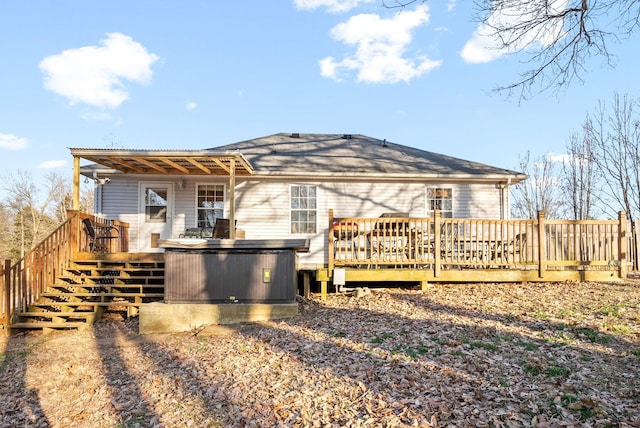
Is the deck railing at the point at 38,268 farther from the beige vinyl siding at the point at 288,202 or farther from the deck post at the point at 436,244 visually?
the deck post at the point at 436,244

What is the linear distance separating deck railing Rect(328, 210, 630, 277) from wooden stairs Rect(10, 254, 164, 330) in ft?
13.1

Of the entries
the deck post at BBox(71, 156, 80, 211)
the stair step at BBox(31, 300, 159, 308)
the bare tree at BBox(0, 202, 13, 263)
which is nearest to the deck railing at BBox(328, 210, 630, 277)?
the stair step at BBox(31, 300, 159, 308)

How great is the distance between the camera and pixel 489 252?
9.42 metres

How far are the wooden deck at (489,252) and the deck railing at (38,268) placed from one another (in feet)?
17.7

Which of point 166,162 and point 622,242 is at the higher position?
point 166,162

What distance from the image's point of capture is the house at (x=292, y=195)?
1156 cm

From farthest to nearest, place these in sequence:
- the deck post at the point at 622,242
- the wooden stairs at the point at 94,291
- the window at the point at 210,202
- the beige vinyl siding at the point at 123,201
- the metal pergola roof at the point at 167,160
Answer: the window at the point at 210,202 → the beige vinyl siding at the point at 123,201 → the deck post at the point at 622,242 → the metal pergola roof at the point at 167,160 → the wooden stairs at the point at 94,291

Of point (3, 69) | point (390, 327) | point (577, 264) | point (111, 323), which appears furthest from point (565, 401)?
point (3, 69)

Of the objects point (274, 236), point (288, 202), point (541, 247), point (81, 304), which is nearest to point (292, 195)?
point (288, 202)

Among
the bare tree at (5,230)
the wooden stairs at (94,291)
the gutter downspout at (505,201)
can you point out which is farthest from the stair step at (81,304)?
the bare tree at (5,230)

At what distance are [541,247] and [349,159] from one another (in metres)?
5.74

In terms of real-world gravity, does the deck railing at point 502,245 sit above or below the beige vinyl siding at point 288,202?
below

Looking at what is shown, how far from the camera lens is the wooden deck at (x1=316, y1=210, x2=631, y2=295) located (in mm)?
9250

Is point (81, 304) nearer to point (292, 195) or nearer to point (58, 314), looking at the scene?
point (58, 314)
